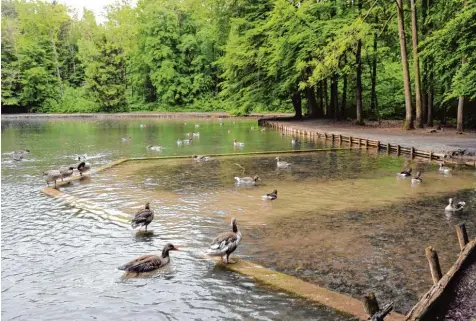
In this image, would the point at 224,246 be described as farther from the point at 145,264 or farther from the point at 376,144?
the point at 376,144

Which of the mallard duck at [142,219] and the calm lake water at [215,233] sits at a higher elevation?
the mallard duck at [142,219]

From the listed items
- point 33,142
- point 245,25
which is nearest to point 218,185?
point 33,142

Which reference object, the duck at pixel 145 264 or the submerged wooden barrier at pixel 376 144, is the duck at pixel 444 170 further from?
the duck at pixel 145 264

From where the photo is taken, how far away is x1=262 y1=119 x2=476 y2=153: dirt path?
2508 centimetres

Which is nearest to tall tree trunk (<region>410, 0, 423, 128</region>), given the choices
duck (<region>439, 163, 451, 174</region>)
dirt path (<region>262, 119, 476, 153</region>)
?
dirt path (<region>262, 119, 476, 153</region>)

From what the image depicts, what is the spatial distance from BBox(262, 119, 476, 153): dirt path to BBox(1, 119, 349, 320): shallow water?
14.5m

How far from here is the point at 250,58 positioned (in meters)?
47.2

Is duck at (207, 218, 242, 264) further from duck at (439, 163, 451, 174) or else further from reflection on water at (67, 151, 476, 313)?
duck at (439, 163, 451, 174)

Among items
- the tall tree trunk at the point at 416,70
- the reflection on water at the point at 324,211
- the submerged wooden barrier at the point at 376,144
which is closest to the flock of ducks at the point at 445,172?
the reflection on water at the point at 324,211

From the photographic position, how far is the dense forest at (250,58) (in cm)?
3425

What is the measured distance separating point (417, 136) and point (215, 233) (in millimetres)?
23771

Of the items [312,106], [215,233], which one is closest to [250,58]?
[312,106]

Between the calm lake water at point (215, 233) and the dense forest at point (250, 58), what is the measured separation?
12.0 metres

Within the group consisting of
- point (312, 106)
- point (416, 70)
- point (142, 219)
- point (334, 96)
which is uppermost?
point (416, 70)
